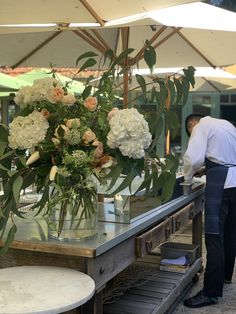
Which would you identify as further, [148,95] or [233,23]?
[233,23]

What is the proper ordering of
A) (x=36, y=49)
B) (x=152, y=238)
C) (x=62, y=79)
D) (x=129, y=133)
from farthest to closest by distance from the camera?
(x=36, y=49), (x=62, y=79), (x=152, y=238), (x=129, y=133)

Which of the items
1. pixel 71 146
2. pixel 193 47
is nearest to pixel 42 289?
pixel 71 146

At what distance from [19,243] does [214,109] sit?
1124 centimetres

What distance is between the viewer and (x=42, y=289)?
1.90 metres

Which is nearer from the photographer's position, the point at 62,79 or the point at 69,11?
the point at 69,11

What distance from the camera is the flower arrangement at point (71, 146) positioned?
202 cm

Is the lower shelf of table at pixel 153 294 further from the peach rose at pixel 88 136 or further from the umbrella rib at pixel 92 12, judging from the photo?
the umbrella rib at pixel 92 12

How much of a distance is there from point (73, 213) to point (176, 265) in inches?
88.2

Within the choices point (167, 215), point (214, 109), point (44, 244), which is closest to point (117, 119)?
point (44, 244)

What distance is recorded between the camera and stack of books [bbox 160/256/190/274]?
4.18 metres

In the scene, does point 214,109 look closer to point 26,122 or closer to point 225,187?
point 225,187

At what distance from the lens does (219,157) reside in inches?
155

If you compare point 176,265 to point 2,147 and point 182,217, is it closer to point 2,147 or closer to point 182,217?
point 182,217

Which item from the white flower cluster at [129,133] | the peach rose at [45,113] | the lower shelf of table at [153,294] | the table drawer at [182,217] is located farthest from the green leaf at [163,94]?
the lower shelf of table at [153,294]
